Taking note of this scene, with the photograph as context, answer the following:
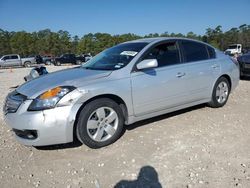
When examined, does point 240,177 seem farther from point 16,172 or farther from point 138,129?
point 16,172

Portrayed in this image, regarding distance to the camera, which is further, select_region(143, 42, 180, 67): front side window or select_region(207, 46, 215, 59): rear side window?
select_region(207, 46, 215, 59): rear side window

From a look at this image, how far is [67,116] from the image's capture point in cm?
388

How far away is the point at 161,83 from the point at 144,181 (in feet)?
6.36

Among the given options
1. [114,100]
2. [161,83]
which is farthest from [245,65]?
[114,100]

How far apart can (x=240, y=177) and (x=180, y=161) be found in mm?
735

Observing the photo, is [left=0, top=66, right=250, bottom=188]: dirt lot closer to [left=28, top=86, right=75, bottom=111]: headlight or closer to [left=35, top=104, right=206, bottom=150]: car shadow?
[left=35, top=104, right=206, bottom=150]: car shadow

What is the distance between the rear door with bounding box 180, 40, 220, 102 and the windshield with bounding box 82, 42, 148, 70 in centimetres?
95

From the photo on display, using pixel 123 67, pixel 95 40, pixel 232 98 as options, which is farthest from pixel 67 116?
pixel 95 40

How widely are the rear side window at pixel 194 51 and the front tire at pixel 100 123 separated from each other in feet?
6.08

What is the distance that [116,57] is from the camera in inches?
199

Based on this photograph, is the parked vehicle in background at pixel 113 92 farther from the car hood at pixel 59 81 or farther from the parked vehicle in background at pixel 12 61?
the parked vehicle in background at pixel 12 61

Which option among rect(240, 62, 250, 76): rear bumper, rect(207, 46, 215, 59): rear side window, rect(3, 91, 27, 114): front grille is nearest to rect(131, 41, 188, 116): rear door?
rect(207, 46, 215, 59): rear side window

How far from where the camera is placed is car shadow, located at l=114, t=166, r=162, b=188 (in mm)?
3209

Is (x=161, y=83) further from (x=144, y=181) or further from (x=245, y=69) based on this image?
(x=245, y=69)
